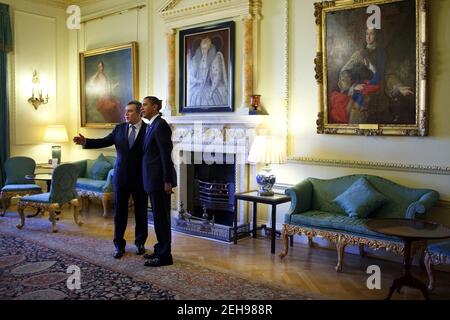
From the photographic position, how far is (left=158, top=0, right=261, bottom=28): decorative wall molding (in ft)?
17.0

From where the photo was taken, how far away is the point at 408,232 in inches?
121

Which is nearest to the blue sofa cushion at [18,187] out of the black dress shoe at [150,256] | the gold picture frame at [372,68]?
the black dress shoe at [150,256]

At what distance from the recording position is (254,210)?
5.12 m

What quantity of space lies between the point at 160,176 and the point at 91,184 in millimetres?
2780

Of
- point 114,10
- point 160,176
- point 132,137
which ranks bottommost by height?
point 160,176

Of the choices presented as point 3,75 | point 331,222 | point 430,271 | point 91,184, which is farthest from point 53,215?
point 430,271

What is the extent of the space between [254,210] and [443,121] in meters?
2.12

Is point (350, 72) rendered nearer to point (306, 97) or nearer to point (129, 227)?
point (306, 97)

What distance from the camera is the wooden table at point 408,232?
302 centimetres

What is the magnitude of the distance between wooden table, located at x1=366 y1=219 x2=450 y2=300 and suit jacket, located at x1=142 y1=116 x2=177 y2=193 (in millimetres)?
1682

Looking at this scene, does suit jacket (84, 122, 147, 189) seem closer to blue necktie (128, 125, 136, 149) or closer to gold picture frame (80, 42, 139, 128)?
blue necktie (128, 125, 136, 149)

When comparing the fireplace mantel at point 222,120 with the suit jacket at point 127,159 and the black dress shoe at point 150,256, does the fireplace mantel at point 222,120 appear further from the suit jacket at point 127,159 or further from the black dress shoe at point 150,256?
the black dress shoe at point 150,256
